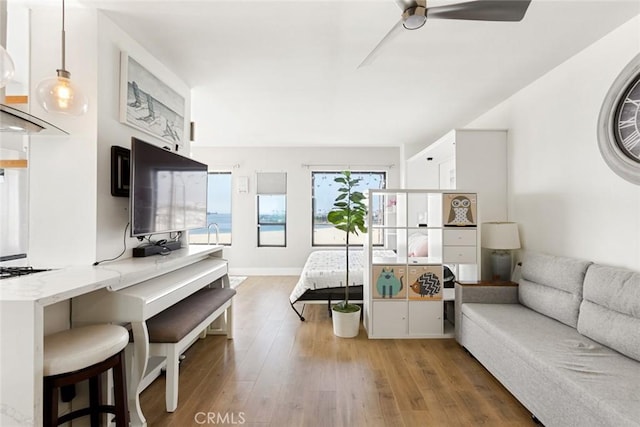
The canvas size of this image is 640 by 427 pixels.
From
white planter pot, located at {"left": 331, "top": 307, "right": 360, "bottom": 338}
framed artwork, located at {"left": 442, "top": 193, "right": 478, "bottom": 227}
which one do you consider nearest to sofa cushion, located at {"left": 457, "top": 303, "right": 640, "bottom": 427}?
framed artwork, located at {"left": 442, "top": 193, "right": 478, "bottom": 227}

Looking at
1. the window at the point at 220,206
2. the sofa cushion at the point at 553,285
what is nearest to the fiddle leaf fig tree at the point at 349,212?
the sofa cushion at the point at 553,285

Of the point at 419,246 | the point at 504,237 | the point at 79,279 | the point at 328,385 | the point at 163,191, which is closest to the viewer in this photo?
the point at 79,279

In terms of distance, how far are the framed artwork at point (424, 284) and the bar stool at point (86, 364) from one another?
2.46 metres

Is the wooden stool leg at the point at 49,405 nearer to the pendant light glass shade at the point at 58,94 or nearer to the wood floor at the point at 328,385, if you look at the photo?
the wood floor at the point at 328,385

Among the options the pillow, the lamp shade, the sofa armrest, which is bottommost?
the sofa armrest

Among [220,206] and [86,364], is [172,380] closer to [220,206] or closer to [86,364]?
[86,364]

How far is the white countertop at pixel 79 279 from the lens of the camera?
1.22 m

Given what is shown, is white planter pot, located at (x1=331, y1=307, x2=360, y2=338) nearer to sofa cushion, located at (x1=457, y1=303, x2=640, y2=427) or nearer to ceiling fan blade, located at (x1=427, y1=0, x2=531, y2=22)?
sofa cushion, located at (x1=457, y1=303, x2=640, y2=427)

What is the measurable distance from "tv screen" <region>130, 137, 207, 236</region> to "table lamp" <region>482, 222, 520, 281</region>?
2930 mm

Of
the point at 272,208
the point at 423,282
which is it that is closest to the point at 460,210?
the point at 423,282

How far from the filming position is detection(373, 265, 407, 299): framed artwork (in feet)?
9.87

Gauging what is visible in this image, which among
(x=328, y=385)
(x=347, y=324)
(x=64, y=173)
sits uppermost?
(x=64, y=173)

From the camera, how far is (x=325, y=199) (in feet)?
19.7

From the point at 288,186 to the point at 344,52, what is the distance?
370 centimetres
